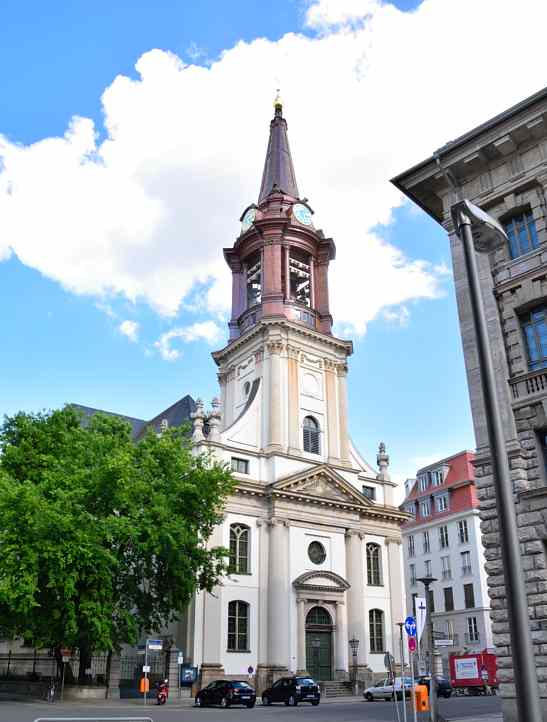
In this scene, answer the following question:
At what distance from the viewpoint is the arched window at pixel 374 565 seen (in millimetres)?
44750

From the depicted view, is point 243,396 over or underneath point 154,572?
over

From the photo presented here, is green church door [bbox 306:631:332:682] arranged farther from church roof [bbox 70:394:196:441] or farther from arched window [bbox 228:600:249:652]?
church roof [bbox 70:394:196:441]

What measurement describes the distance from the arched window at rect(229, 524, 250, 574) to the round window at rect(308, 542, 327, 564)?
13.6ft

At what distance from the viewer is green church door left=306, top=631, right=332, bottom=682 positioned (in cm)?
3950

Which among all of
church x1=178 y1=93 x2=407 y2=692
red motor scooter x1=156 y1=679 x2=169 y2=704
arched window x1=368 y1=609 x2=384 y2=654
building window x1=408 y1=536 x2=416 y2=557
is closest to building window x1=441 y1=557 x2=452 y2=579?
building window x1=408 y1=536 x2=416 y2=557

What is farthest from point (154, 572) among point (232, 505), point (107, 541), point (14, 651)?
point (14, 651)

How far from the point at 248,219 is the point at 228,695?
109ft

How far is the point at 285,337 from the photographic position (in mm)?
45719

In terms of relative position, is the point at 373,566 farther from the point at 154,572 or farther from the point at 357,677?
the point at 154,572

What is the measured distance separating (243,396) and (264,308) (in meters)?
6.19

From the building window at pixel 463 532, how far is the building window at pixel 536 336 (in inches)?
1611

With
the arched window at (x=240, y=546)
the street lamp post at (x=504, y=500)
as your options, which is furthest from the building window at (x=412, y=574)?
the street lamp post at (x=504, y=500)

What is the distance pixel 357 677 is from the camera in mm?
40250

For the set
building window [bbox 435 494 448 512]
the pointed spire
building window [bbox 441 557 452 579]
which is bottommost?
building window [bbox 441 557 452 579]
